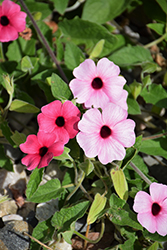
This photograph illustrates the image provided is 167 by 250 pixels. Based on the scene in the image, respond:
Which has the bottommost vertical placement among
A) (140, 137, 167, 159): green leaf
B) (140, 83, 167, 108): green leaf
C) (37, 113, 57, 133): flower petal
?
(140, 137, 167, 159): green leaf

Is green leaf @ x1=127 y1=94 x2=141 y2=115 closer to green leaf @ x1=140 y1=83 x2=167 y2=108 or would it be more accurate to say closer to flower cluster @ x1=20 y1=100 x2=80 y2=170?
green leaf @ x1=140 y1=83 x2=167 y2=108

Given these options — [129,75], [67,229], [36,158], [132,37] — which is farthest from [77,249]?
[132,37]

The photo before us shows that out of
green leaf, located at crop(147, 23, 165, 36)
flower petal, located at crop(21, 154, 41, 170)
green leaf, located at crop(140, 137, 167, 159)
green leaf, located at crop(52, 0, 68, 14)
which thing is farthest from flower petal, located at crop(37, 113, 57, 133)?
green leaf, located at crop(147, 23, 165, 36)

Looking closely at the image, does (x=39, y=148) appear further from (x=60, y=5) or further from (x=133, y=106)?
(x=60, y=5)

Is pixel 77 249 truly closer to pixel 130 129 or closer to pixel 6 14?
pixel 130 129

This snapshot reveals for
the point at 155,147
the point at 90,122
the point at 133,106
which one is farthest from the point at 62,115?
the point at 155,147

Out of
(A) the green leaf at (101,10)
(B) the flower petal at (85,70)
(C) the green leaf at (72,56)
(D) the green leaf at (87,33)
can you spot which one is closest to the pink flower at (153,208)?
(B) the flower petal at (85,70)
